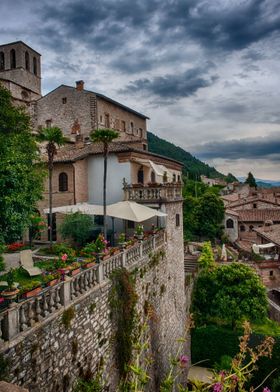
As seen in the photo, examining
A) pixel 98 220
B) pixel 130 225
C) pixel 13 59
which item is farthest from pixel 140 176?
pixel 13 59

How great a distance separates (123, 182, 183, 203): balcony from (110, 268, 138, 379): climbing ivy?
24.5ft

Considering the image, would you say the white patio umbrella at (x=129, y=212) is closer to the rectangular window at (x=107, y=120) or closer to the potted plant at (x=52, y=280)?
the potted plant at (x=52, y=280)

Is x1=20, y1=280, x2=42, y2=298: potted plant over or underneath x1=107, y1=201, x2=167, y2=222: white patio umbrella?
underneath

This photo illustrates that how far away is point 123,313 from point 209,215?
39.5 meters

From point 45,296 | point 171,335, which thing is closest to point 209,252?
point 171,335

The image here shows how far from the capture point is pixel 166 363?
16375 mm

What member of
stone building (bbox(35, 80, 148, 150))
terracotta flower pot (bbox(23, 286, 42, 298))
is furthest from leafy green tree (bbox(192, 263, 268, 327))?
terracotta flower pot (bbox(23, 286, 42, 298))

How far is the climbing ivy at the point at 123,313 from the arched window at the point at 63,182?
12874 mm

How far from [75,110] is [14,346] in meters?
29.3

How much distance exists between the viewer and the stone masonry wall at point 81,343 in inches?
242

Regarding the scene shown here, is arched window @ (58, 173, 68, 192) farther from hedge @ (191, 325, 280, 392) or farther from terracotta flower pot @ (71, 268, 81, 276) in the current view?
hedge @ (191, 325, 280, 392)

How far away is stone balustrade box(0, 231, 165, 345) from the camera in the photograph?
5.77 metres

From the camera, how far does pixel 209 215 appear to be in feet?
159

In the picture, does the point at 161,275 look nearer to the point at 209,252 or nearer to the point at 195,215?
the point at 209,252
